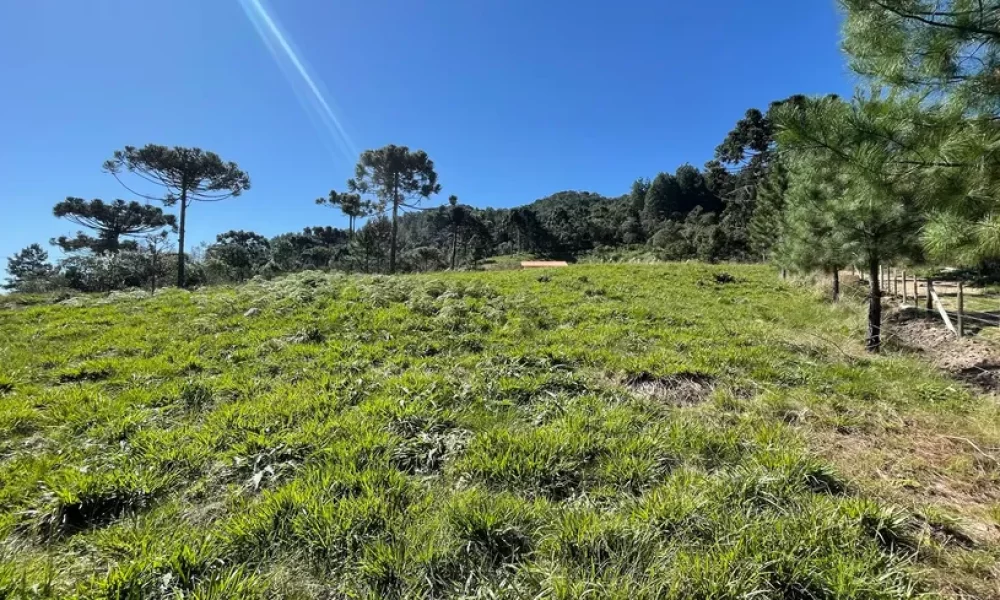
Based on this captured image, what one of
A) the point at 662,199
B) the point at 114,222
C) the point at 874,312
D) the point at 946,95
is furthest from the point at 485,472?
the point at 662,199

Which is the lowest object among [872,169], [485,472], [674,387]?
[485,472]

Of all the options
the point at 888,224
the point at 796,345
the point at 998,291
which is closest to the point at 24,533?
the point at 796,345

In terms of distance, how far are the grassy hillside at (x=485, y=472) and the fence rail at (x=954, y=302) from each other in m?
5.42

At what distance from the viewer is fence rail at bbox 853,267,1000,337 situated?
992 cm

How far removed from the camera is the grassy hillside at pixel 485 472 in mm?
2121

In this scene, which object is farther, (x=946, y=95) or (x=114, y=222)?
(x=114, y=222)

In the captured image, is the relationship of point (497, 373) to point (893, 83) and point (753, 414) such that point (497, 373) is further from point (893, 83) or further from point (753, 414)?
point (893, 83)

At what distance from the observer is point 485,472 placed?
313 cm

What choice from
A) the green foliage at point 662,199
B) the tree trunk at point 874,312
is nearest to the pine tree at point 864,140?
the tree trunk at point 874,312

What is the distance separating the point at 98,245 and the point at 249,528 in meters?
53.3

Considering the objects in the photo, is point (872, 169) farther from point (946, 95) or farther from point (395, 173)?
point (395, 173)

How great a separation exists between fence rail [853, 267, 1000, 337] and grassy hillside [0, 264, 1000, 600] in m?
5.42

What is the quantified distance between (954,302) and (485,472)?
2072 centimetres

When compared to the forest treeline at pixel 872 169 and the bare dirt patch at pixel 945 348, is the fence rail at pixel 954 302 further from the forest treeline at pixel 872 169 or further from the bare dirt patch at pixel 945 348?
the forest treeline at pixel 872 169
